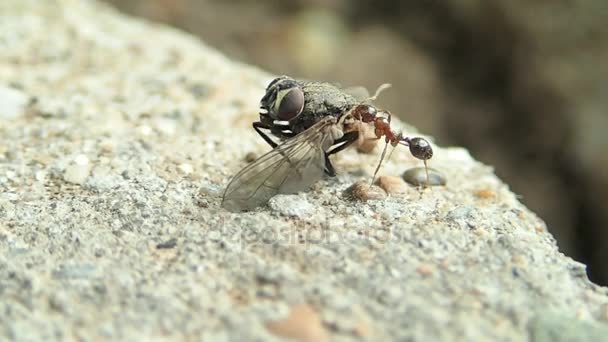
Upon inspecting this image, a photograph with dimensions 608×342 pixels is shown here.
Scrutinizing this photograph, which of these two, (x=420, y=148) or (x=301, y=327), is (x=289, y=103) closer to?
(x=420, y=148)

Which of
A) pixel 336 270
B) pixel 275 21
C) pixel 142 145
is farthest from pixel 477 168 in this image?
pixel 275 21

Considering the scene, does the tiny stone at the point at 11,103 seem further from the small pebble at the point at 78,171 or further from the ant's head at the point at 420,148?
the ant's head at the point at 420,148

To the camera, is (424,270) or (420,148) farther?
(420,148)

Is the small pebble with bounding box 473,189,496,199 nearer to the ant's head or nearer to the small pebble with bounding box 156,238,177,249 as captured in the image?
the ant's head

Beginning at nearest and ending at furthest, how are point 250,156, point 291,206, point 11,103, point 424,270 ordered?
1. point 424,270
2. point 291,206
3. point 250,156
4. point 11,103

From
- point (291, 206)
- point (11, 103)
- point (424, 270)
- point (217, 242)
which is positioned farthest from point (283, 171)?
point (11, 103)

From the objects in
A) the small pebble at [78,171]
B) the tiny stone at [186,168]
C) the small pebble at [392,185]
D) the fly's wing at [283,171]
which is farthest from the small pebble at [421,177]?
the small pebble at [78,171]

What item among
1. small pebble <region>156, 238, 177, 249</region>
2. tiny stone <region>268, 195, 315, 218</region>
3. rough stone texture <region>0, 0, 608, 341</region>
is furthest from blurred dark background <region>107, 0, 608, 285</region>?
small pebble <region>156, 238, 177, 249</region>
